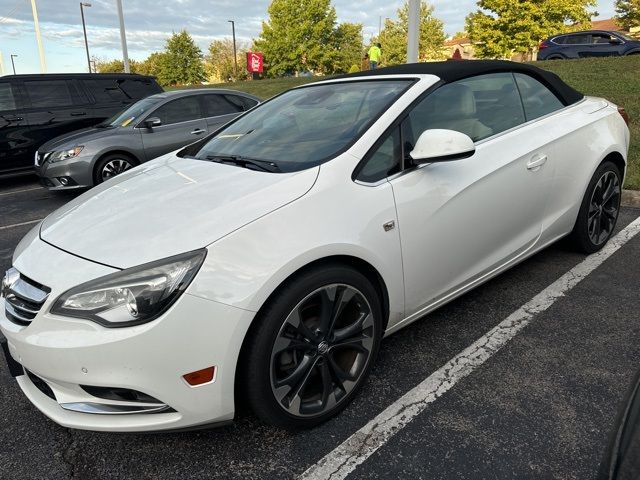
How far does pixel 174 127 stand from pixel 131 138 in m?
0.65

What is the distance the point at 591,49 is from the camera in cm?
1825

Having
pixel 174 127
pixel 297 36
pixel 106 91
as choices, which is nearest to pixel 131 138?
pixel 174 127

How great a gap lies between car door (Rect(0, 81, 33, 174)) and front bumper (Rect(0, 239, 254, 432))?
7.36 meters

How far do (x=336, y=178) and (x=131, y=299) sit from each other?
997 mm

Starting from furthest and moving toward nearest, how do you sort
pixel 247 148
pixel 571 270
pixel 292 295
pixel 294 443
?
pixel 571 270, pixel 247 148, pixel 294 443, pixel 292 295

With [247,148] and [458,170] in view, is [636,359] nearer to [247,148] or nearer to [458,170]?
[458,170]

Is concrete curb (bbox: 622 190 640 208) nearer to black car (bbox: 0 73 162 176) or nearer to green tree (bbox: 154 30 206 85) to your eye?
black car (bbox: 0 73 162 176)

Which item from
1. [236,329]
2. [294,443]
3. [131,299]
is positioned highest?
[131,299]

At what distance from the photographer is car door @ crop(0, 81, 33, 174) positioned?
795 centimetres

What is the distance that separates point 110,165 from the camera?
7113 mm

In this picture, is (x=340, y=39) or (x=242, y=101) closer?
(x=242, y=101)

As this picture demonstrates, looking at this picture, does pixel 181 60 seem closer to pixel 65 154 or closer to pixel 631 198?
pixel 65 154

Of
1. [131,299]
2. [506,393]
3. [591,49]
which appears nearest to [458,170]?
[506,393]

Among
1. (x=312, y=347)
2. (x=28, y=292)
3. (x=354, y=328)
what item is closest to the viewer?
(x=28, y=292)
